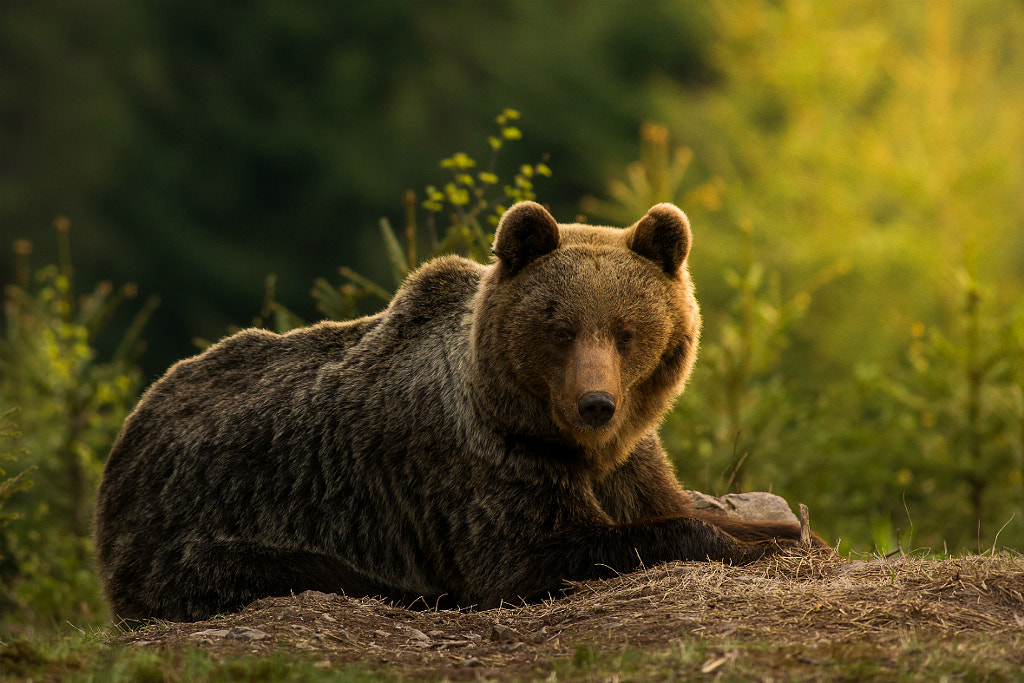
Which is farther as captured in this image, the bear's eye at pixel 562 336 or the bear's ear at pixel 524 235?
the bear's ear at pixel 524 235

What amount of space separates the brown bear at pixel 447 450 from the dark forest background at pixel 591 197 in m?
0.76

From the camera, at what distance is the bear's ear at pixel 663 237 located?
201 inches

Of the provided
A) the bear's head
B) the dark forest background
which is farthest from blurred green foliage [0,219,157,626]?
the bear's head

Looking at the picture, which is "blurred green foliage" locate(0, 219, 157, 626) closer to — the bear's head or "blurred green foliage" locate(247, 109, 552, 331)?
"blurred green foliage" locate(247, 109, 552, 331)

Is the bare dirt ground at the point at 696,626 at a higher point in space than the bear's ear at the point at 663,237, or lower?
lower

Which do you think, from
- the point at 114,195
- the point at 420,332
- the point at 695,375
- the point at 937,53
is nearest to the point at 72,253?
the point at 114,195

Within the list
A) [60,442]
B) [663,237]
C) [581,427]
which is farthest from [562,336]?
[60,442]

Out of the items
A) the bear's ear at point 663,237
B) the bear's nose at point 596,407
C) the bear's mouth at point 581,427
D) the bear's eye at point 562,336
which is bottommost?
the bear's mouth at point 581,427

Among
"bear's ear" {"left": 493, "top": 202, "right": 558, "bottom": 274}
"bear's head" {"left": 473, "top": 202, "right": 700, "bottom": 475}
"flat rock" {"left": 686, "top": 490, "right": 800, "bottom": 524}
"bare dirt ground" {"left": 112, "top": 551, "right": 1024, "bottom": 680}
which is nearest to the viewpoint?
"bare dirt ground" {"left": 112, "top": 551, "right": 1024, "bottom": 680}

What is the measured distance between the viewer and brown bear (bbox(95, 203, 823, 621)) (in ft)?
16.0

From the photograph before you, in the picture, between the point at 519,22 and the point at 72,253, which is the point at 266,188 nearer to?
the point at 72,253

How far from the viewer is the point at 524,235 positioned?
5.03 metres

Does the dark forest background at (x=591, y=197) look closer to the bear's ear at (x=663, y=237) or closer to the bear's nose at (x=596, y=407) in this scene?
the bear's ear at (x=663, y=237)

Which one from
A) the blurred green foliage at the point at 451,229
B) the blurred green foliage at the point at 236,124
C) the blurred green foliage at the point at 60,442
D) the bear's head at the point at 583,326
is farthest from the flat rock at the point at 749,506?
the blurred green foliage at the point at 236,124
